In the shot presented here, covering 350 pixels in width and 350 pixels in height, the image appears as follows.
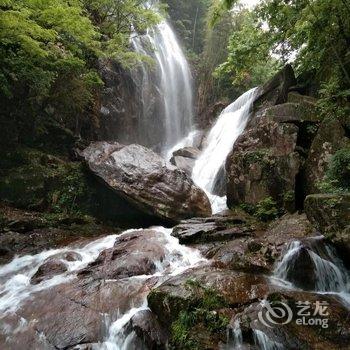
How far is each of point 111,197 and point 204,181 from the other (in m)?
3.87

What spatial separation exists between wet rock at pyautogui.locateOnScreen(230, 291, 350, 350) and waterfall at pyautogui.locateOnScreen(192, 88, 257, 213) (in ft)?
23.9

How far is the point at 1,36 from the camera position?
8.23m

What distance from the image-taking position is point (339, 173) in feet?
24.6

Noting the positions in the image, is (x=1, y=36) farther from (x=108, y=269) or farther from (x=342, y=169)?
(x=342, y=169)

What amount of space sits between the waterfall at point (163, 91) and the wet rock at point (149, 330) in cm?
1224

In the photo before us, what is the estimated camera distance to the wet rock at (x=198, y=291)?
5156mm

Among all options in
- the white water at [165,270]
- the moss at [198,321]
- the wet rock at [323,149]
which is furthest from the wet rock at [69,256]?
the wet rock at [323,149]

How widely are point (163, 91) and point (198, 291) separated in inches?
591

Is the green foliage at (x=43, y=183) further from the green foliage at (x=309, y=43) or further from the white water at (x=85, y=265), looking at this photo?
the green foliage at (x=309, y=43)

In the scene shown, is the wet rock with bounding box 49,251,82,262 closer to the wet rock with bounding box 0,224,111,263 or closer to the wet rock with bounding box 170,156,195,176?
the wet rock with bounding box 0,224,111,263

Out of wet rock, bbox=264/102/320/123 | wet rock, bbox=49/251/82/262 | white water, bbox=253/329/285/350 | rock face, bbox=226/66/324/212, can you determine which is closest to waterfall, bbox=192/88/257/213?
rock face, bbox=226/66/324/212

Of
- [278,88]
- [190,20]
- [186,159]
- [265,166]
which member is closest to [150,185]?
[265,166]

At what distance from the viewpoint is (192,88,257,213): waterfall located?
1366cm

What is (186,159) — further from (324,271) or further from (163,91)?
(324,271)
